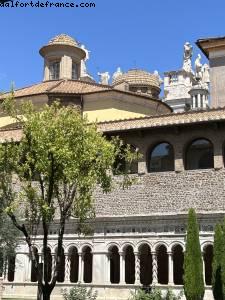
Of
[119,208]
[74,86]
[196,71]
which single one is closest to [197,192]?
[119,208]

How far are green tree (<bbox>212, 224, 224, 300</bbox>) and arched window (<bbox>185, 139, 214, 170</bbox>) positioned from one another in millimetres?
4309

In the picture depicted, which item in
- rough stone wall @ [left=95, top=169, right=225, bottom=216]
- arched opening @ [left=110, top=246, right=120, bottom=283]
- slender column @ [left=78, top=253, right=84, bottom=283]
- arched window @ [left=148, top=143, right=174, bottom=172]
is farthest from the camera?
arched opening @ [left=110, top=246, right=120, bottom=283]

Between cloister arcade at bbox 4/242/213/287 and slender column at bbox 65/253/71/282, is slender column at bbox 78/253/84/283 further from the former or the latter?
slender column at bbox 65/253/71/282

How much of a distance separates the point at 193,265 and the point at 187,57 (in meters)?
44.8

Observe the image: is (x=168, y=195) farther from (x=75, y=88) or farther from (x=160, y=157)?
(x=75, y=88)

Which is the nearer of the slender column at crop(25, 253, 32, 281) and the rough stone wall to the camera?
the rough stone wall

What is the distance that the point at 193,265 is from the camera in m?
18.1

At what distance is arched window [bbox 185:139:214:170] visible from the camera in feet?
71.1

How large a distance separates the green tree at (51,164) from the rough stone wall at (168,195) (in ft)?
22.5

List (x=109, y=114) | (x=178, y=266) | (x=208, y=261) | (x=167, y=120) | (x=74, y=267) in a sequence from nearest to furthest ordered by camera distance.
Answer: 1. (x=167, y=120)
2. (x=208, y=261)
3. (x=178, y=266)
4. (x=74, y=267)
5. (x=109, y=114)

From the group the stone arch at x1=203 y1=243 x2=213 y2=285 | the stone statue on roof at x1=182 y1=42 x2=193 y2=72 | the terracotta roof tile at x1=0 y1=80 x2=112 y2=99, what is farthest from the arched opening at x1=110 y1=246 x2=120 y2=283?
the stone statue on roof at x1=182 y1=42 x2=193 y2=72

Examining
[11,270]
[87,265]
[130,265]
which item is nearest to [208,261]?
[130,265]

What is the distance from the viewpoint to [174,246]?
21094mm

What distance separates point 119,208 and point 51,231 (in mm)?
3734
